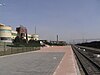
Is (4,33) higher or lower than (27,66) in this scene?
higher

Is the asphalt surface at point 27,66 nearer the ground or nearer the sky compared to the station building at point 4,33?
nearer the ground

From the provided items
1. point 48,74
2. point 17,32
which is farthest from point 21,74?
point 17,32

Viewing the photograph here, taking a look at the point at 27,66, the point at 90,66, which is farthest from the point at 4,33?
the point at 27,66

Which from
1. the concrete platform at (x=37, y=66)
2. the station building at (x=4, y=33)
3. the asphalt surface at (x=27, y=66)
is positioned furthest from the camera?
the station building at (x=4, y=33)

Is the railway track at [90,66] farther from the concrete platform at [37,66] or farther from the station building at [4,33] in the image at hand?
the station building at [4,33]

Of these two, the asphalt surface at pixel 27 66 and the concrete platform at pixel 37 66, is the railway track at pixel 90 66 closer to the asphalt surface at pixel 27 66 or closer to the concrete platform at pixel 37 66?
the concrete platform at pixel 37 66

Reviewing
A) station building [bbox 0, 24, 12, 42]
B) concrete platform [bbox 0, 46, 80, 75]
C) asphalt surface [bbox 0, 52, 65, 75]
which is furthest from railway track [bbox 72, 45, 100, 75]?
station building [bbox 0, 24, 12, 42]

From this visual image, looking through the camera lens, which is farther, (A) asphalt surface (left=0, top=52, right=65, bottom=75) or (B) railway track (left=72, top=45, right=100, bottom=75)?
(B) railway track (left=72, top=45, right=100, bottom=75)

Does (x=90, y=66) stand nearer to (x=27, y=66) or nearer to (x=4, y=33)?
(x=27, y=66)

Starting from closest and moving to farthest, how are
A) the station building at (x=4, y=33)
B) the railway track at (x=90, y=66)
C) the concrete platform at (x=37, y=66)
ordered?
the concrete platform at (x=37, y=66), the railway track at (x=90, y=66), the station building at (x=4, y=33)

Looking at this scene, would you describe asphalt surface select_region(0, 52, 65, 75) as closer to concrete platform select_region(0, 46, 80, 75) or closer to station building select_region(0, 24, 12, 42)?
concrete platform select_region(0, 46, 80, 75)

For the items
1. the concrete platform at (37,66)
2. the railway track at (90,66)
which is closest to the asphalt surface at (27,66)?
the concrete platform at (37,66)

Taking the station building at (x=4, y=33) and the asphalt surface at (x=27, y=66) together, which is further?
the station building at (x=4, y=33)

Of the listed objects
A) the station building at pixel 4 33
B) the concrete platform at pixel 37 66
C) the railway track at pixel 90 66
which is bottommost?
the railway track at pixel 90 66
